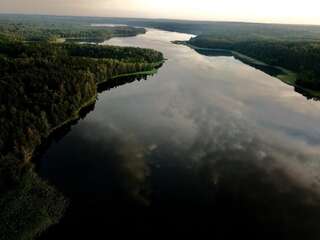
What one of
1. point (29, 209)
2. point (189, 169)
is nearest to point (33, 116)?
point (29, 209)

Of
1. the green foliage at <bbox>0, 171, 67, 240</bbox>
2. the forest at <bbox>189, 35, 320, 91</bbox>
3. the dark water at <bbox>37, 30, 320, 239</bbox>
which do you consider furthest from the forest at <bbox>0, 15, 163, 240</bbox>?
the forest at <bbox>189, 35, 320, 91</bbox>

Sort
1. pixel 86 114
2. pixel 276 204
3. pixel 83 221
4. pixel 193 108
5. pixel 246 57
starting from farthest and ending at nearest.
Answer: pixel 246 57 < pixel 193 108 < pixel 86 114 < pixel 276 204 < pixel 83 221

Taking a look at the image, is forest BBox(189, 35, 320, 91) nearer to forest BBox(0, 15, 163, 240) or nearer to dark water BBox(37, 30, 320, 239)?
dark water BBox(37, 30, 320, 239)

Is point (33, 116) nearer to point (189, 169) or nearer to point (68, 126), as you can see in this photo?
point (68, 126)

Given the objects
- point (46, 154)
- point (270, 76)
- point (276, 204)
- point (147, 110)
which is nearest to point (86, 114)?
point (147, 110)

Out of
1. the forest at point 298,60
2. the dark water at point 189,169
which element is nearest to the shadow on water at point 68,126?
the dark water at point 189,169

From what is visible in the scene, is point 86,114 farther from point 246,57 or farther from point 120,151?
point 246,57

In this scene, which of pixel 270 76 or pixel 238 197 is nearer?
pixel 238 197
